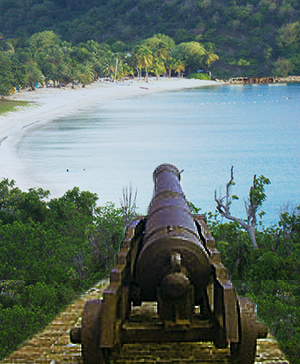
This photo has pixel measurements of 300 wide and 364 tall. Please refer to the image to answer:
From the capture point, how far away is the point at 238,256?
9750 mm

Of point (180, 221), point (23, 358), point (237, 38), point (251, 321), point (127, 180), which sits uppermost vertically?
point (237, 38)

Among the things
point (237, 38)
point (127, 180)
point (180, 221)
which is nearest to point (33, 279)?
point (180, 221)

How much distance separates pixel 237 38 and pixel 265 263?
138 metres

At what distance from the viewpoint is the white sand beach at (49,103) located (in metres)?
26.4

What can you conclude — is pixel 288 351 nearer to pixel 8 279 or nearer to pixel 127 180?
pixel 8 279

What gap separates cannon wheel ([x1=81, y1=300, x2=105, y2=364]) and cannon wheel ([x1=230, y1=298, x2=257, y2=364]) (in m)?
1.02

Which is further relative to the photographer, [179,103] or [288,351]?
[179,103]

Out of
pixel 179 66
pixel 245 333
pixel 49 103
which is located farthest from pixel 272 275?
pixel 179 66

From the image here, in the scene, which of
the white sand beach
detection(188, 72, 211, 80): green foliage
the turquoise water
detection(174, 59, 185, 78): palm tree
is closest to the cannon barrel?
the turquoise water

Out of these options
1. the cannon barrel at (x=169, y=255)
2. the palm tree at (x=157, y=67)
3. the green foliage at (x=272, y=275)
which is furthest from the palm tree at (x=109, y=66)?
the cannon barrel at (x=169, y=255)

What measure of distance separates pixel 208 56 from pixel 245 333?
125 meters

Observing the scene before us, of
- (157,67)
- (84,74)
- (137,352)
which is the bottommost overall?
(137,352)

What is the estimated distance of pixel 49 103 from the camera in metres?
58.7

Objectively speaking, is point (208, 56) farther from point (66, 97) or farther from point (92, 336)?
point (92, 336)
